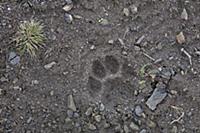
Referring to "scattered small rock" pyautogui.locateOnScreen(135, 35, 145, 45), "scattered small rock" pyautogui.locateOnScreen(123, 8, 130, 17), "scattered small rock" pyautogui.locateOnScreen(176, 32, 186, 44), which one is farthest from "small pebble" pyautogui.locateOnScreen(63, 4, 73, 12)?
"scattered small rock" pyautogui.locateOnScreen(176, 32, 186, 44)

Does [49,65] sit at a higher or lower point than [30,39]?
lower

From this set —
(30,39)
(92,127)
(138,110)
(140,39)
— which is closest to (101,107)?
(92,127)

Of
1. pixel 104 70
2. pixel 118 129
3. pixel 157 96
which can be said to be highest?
pixel 104 70

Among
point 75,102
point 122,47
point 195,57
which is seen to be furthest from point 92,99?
point 195,57

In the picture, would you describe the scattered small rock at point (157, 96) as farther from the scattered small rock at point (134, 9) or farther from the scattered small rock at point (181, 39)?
the scattered small rock at point (134, 9)

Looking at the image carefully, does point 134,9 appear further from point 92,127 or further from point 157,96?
point 92,127

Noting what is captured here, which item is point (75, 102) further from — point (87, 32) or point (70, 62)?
point (87, 32)

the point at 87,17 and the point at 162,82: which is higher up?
the point at 87,17

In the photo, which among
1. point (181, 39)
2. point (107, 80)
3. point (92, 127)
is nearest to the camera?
point (92, 127)
